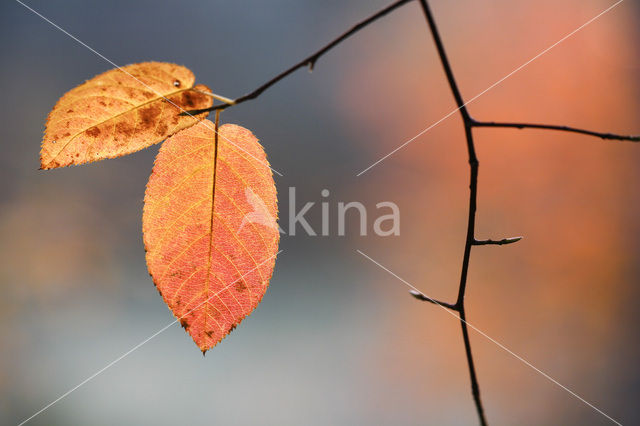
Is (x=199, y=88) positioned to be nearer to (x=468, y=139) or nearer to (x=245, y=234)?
(x=245, y=234)

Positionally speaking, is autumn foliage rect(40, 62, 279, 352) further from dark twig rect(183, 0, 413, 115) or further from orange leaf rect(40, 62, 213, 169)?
dark twig rect(183, 0, 413, 115)

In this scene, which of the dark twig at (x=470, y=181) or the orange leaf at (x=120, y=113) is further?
the orange leaf at (x=120, y=113)

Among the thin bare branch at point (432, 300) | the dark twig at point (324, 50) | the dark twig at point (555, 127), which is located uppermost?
the dark twig at point (324, 50)

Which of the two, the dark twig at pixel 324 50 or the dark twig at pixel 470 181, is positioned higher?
the dark twig at pixel 324 50

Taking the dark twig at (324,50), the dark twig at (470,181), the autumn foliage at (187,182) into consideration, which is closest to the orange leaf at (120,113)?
the autumn foliage at (187,182)

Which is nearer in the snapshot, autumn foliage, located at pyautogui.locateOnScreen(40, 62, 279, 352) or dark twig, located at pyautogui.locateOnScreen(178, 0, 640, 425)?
dark twig, located at pyautogui.locateOnScreen(178, 0, 640, 425)

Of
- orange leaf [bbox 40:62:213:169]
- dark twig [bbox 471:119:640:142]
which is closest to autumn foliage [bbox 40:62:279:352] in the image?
orange leaf [bbox 40:62:213:169]

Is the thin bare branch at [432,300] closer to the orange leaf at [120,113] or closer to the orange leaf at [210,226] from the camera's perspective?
the orange leaf at [210,226]

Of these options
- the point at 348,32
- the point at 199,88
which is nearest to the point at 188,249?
the point at 199,88

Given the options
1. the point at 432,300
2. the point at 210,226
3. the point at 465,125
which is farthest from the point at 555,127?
the point at 210,226
